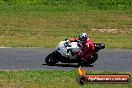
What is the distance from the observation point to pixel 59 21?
3672 cm

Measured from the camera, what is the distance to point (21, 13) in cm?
3922

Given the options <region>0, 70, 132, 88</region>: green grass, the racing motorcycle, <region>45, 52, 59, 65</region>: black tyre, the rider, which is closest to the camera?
<region>0, 70, 132, 88</region>: green grass

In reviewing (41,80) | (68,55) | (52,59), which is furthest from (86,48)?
(41,80)

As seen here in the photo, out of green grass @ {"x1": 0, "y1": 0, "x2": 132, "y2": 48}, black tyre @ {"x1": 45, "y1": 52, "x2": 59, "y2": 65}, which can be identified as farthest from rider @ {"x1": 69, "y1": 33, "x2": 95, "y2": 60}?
green grass @ {"x1": 0, "y1": 0, "x2": 132, "y2": 48}

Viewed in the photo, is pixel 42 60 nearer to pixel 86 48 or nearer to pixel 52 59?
pixel 52 59

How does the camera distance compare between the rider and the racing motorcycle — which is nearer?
the rider

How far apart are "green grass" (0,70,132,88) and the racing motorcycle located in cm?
244

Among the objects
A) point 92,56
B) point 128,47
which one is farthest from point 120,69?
point 128,47

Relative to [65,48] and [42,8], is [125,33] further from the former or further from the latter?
[65,48]

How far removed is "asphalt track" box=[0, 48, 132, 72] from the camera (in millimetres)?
19344

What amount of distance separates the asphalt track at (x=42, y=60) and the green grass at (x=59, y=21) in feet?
6.03

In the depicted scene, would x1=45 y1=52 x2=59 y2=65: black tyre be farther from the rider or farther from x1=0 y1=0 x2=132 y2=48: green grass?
x1=0 y1=0 x2=132 y2=48: green grass

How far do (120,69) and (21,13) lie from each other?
20944mm

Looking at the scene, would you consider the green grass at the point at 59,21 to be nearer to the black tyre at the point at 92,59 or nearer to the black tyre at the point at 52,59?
the black tyre at the point at 52,59
